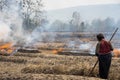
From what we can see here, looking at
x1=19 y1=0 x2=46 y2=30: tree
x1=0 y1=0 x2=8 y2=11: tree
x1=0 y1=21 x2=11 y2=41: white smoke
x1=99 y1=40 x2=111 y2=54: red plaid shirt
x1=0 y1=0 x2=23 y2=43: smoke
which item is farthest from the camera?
x1=19 y1=0 x2=46 y2=30: tree

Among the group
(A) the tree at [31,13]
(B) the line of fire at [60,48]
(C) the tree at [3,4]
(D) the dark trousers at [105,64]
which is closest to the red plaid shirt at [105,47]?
(D) the dark trousers at [105,64]

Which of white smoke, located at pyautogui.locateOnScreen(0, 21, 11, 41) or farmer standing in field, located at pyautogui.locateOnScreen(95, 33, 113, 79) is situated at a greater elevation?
farmer standing in field, located at pyautogui.locateOnScreen(95, 33, 113, 79)

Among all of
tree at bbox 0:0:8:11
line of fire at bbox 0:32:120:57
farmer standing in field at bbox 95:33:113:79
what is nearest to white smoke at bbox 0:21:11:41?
line of fire at bbox 0:32:120:57

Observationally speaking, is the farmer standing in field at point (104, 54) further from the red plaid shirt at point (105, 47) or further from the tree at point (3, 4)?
the tree at point (3, 4)

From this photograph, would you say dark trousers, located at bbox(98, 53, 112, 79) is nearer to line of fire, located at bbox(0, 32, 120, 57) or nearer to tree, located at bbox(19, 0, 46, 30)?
line of fire, located at bbox(0, 32, 120, 57)

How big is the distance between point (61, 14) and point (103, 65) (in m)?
173

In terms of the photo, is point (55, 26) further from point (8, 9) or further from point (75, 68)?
point (75, 68)

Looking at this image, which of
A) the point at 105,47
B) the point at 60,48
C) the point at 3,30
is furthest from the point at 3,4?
the point at 105,47

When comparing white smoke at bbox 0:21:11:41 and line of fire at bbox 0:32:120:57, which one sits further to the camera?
white smoke at bbox 0:21:11:41

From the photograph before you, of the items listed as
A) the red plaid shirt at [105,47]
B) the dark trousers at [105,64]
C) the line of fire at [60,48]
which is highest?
the red plaid shirt at [105,47]

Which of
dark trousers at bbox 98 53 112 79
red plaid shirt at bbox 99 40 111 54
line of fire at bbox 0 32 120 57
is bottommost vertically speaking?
line of fire at bbox 0 32 120 57

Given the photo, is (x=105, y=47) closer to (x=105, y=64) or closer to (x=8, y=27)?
(x=105, y=64)

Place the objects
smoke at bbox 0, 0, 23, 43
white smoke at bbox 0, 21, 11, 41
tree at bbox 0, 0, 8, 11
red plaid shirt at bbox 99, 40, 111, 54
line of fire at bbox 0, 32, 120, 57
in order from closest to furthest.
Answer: red plaid shirt at bbox 99, 40, 111, 54, line of fire at bbox 0, 32, 120, 57, white smoke at bbox 0, 21, 11, 41, smoke at bbox 0, 0, 23, 43, tree at bbox 0, 0, 8, 11

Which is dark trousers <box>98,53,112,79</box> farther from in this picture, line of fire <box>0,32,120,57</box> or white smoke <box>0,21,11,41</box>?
white smoke <box>0,21,11,41</box>
